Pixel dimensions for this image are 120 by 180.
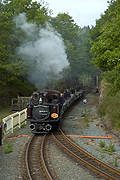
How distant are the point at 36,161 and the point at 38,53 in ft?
49.3

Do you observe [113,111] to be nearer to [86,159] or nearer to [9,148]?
[86,159]

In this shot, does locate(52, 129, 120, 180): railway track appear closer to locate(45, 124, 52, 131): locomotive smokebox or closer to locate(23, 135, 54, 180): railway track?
locate(45, 124, 52, 131): locomotive smokebox

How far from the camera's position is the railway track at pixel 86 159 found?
6.95 m

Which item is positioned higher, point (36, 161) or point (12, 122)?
point (12, 122)

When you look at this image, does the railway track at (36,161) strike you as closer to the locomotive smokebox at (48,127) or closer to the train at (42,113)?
the locomotive smokebox at (48,127)

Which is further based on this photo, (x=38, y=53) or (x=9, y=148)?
(x=38, y=53)

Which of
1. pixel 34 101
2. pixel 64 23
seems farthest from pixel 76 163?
pixel 64 23

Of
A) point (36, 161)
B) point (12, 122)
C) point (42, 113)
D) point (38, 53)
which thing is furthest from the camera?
point (38, 53)

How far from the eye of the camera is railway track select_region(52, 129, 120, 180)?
6953 mm

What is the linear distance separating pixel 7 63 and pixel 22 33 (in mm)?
3759

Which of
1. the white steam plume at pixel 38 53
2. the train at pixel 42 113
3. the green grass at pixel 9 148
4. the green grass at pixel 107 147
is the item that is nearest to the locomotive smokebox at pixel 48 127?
the train at pixel 42 113

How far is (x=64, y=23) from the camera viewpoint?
41.7 metres

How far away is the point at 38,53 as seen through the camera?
2172cm

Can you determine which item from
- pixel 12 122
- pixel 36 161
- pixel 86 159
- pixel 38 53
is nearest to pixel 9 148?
pixel 36 161
